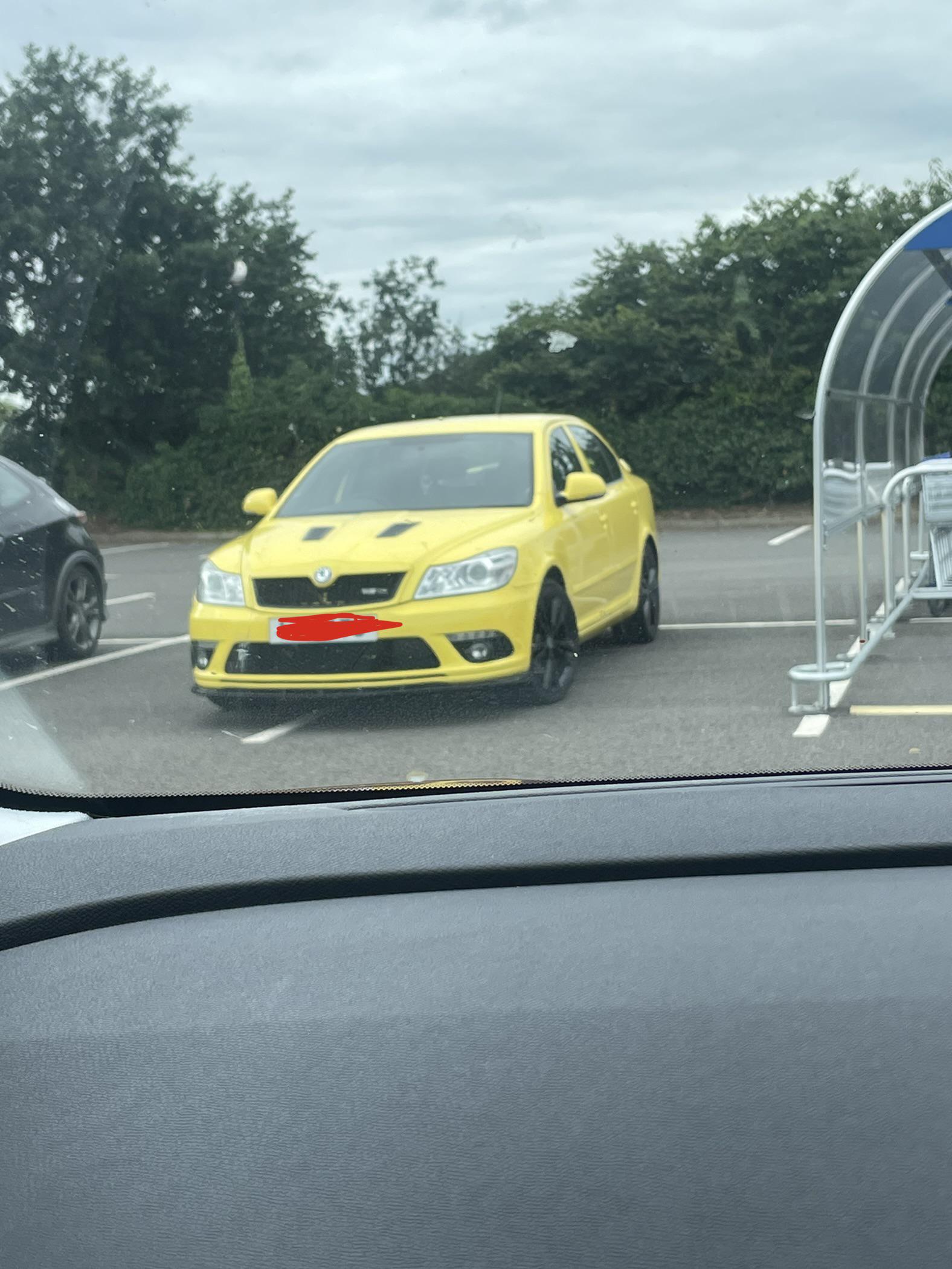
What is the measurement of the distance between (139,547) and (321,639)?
0.88 ft

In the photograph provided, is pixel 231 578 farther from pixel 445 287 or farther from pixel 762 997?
pixel 762 997

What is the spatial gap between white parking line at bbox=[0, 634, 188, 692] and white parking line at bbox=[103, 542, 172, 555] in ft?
0.52

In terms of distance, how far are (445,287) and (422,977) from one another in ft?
2.79

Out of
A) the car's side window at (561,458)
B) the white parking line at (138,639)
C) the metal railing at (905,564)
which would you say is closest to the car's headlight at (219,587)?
the white parking line at (138,639)

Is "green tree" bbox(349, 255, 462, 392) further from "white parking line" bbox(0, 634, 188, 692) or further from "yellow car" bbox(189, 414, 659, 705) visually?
"white parking line" bbox(0, 634, 188, 692)

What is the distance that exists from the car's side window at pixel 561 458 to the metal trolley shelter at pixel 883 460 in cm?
41

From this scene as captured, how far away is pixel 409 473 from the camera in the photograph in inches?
70.6

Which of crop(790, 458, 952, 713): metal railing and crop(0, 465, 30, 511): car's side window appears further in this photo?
crop(790, 458, 952, 713): metal railing

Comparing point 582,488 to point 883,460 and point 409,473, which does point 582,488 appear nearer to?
point 409,473

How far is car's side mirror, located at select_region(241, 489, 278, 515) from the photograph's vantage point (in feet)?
5.85

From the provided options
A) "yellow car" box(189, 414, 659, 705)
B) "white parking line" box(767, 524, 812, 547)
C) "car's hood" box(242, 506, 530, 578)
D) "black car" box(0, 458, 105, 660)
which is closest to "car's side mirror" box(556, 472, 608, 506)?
"yellow car" box(189, 414, 659, 705)

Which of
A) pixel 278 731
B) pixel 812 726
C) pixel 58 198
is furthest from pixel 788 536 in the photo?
pixel 58 198

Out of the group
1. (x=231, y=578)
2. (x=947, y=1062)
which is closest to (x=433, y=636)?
(x=231, y=578)

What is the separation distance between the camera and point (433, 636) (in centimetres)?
187
